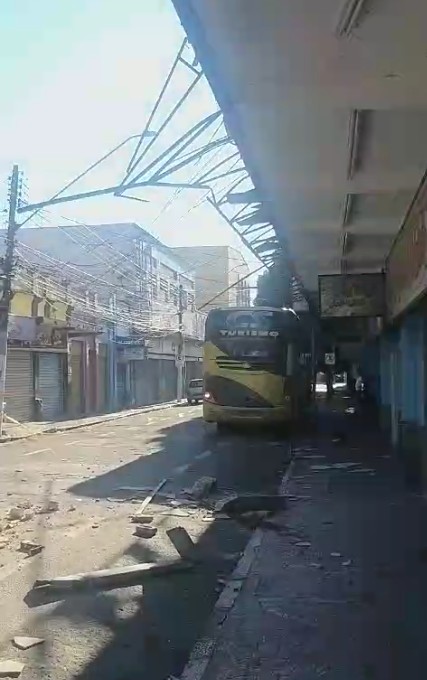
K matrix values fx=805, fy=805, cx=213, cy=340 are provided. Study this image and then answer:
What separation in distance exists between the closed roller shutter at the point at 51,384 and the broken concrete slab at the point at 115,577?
27.4 meters

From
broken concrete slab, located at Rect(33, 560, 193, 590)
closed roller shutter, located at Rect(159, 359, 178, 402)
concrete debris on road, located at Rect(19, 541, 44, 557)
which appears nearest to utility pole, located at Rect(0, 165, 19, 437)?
concrete debris on road, located at Rect(19, 541, 44, 557)

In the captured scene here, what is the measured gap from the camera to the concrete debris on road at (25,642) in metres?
5.26

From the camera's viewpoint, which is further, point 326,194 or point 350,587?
point 326,194

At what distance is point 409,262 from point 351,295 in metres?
5.07

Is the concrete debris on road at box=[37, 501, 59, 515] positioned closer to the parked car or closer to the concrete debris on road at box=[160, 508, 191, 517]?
the concrete debris on road at box=[160, 508, 191, 517]

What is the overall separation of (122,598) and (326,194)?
6.26 m

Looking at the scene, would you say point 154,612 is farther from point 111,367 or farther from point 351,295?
point 111,367

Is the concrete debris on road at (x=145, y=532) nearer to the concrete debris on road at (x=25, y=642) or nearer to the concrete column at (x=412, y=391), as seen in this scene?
the concrete debris on road at (x=25, y=642)

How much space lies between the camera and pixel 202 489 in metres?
11.4

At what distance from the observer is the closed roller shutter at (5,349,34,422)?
102 ft

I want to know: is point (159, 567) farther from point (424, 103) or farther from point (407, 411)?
point (407, 411)

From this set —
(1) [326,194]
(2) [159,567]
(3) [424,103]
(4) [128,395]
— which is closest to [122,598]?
(2) [159,567]

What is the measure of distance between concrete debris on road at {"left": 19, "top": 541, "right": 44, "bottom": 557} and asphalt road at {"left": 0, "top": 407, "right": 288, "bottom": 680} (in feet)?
0.27

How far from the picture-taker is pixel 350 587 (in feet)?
21.7
